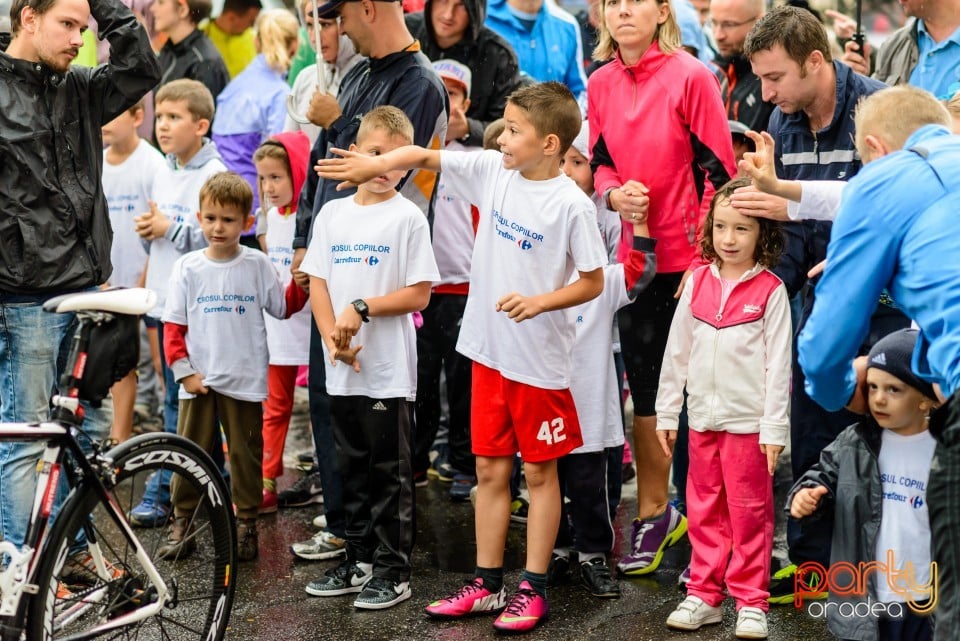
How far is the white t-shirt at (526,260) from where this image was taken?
5137 mm

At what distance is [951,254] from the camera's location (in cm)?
347

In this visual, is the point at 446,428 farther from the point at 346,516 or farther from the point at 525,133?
the point at 525,133

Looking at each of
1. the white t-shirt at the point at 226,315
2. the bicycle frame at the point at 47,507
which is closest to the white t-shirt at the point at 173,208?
the white t-shirt at the point at 226,315

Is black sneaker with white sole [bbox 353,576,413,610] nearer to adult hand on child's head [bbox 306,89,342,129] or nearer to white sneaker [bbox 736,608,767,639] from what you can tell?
white sneaker [bbox 736,608,767,639]

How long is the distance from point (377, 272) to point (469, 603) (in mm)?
1434

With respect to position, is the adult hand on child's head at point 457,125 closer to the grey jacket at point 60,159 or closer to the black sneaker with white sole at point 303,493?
the grey jacket at point 60,159

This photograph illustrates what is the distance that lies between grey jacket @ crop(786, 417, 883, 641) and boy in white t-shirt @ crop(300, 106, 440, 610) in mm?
1742

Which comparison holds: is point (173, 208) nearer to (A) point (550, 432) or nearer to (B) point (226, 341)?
(B) point (226, 341)

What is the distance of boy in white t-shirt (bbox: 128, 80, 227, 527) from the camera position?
6656 mm

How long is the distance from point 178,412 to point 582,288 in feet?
7.97

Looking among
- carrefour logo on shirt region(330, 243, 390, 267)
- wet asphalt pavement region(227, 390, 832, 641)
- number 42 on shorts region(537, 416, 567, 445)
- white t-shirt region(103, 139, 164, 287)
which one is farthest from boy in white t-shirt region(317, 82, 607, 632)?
white t-shirt region(103, 139, 164, 287)

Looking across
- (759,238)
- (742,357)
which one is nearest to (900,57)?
(759,238)

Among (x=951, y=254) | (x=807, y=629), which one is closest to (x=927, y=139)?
(x=951, y=254)

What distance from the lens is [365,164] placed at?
16.4 feet
